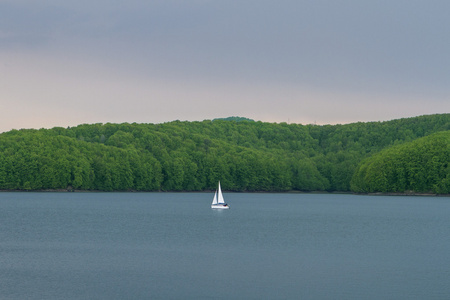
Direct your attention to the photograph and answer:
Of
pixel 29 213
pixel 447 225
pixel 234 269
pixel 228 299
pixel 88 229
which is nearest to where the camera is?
pixel 228 299

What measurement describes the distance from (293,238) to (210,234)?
10.9 m

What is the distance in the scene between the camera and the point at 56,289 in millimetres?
44969

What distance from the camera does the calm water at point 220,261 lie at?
4519 cm

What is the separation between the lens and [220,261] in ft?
194

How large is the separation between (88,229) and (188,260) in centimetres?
3325

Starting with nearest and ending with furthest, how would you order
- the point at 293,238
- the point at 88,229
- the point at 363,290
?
the point at 363,290 < the point at 293,238 < the point at 88,229

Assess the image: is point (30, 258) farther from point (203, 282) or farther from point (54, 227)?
point (54, 227)

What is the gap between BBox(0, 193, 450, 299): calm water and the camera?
45.2 metres

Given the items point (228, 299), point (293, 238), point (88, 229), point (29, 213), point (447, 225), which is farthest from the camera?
point (29, 213)

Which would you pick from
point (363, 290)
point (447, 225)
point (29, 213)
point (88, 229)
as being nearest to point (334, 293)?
point (363, 290)

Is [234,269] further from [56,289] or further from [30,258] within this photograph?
[30,258]

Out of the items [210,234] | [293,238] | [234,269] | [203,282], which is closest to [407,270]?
[234,269]

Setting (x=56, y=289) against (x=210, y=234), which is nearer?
(x=56, y=289)

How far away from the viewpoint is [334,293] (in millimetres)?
44438
